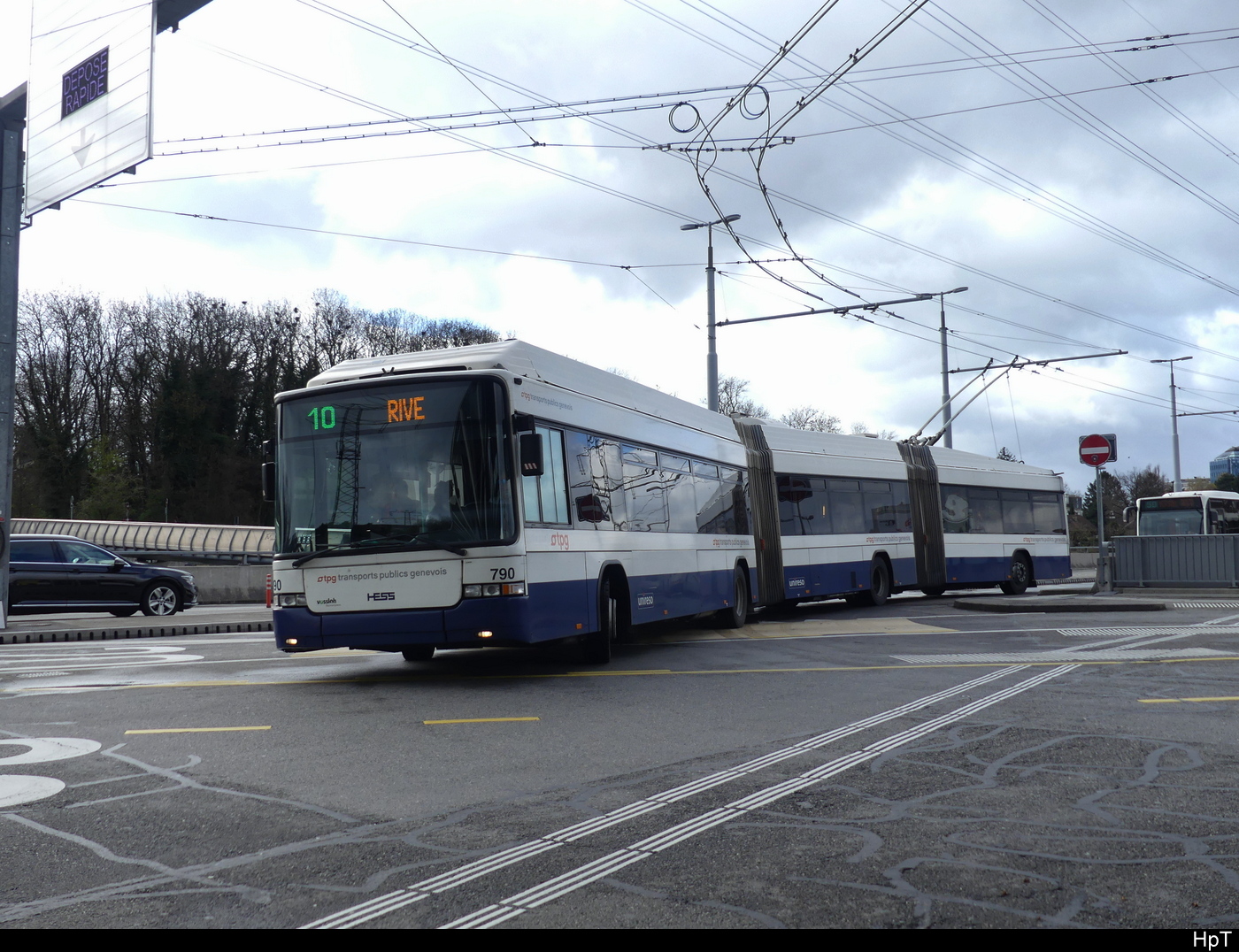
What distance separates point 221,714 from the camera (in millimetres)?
8773

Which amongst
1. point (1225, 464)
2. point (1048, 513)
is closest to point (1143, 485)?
point (1225, 464)

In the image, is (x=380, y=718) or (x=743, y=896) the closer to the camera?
(x=743, y=896)

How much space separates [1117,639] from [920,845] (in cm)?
1060

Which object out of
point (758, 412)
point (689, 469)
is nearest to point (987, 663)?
point (689, 469)

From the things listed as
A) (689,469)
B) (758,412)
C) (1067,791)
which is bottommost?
(1067,791)

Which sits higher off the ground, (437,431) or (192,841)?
(437,431)

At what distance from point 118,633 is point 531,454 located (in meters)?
10.6

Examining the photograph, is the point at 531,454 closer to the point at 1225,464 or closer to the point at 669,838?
the point at 669,838

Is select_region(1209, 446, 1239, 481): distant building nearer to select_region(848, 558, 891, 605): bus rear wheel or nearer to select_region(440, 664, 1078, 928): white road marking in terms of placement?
select_region(848, 558, 891, 605): bus rear wheel

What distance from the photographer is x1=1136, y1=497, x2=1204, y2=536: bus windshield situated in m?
37.6

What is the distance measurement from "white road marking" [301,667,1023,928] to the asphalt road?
0.02 metres
